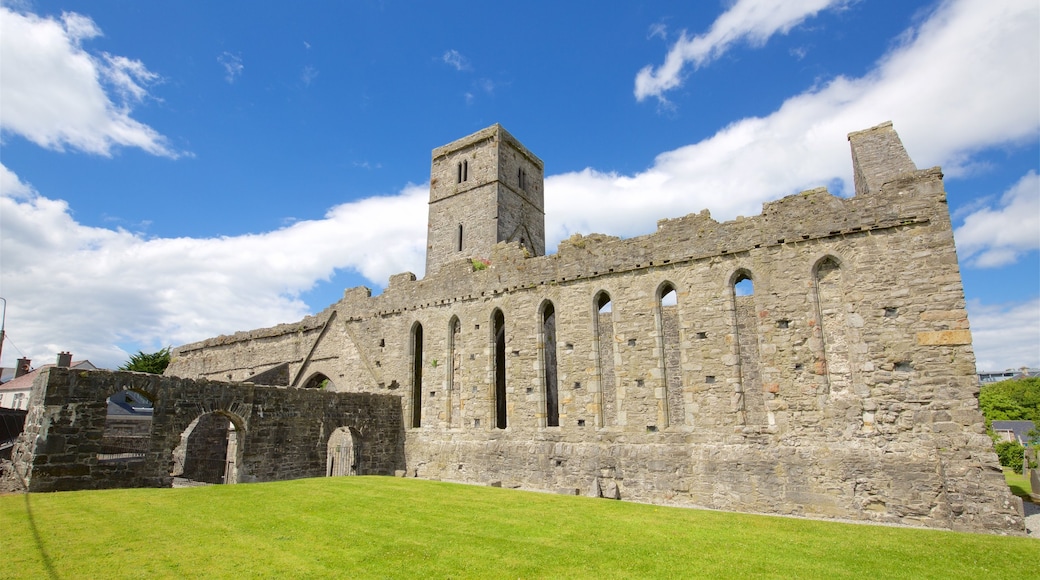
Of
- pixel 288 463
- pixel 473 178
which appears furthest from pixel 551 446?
pixel 473 178

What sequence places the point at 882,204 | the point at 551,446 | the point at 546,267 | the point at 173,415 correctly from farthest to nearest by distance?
1. the point at 546,267
2. the point at 551,446
3. the point at 173,415
4. the point at 882,204

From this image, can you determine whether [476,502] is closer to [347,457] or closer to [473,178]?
[347,457]

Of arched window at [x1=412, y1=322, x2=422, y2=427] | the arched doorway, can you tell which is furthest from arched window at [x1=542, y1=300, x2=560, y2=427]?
the arched doorway

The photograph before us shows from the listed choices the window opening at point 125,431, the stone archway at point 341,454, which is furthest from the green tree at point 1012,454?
the window opening at point 125,431

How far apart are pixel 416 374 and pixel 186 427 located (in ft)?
27.9

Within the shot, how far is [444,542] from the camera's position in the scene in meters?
9.13

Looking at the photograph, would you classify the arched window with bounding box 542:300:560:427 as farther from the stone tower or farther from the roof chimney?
the roof chimney

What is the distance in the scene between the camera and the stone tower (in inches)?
1210

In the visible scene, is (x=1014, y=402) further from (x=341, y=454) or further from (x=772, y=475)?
(x=341, y=454)

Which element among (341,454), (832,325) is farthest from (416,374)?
(832,325)

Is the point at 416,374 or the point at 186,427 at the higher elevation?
the point at 416,374

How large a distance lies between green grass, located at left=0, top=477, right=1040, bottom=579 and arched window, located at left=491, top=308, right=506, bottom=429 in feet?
25.2

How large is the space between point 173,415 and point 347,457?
8.23 metres

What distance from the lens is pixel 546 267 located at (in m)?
19.0
